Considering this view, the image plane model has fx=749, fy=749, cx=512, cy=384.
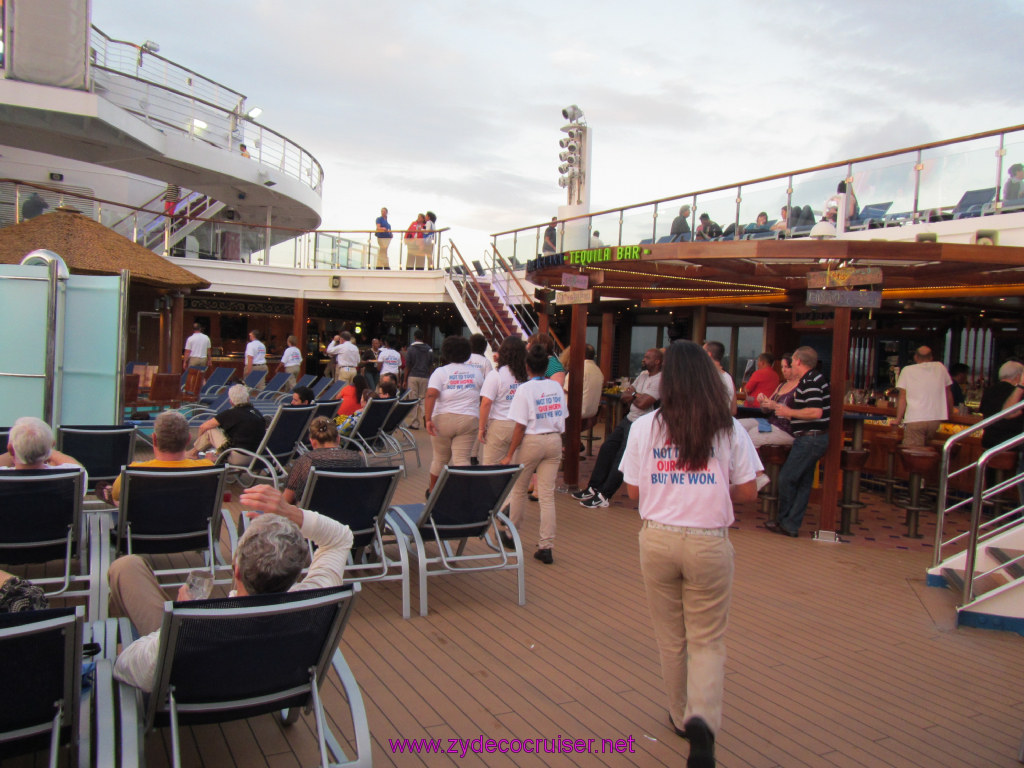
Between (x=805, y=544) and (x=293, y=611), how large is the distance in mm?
5388

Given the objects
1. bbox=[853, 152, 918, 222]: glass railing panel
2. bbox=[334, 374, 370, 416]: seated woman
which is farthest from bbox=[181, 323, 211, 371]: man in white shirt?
bbox=[853, 152, 918, 222]: glass railing panel

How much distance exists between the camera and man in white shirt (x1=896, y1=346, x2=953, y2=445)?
7641 millimetres

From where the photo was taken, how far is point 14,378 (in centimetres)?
662

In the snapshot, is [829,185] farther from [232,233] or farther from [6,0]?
[6,0]

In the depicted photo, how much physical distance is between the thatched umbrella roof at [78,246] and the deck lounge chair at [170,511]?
21.4 ft

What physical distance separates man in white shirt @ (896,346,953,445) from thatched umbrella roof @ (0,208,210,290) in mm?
9383

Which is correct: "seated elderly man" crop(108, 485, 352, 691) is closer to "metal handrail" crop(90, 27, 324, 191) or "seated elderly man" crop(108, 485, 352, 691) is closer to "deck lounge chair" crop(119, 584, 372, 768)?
"deck lounge chair" crop(119, 584, 372, 768)

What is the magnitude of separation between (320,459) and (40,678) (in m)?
2.67

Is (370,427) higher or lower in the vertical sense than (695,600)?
lower

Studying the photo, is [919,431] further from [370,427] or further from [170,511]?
[170,511]

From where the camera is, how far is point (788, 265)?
7.21m

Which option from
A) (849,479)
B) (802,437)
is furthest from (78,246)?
(849,479)

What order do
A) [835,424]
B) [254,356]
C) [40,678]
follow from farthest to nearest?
[254,356] < [835,424] < [40,678]

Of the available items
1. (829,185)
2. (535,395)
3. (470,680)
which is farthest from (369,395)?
(829,185)
